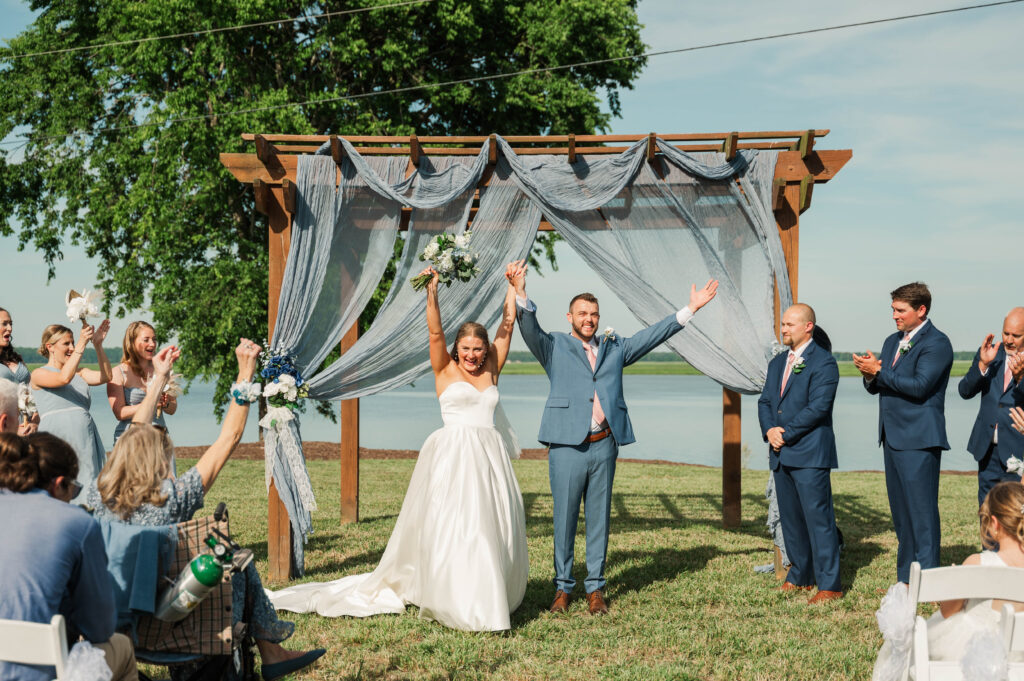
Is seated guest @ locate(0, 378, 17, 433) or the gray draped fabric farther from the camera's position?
Result: the gray draped fabric

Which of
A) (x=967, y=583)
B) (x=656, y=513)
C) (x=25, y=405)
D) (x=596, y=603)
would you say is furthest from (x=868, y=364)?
(x=25, y=405)

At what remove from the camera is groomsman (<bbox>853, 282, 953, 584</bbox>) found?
525 cm

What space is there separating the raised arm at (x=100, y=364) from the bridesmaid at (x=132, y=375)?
0.09 m

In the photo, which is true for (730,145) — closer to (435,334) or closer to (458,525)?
(435,334)

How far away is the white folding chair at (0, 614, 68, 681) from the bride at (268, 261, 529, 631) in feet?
9.53

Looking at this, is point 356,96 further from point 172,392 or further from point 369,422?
point 369,422

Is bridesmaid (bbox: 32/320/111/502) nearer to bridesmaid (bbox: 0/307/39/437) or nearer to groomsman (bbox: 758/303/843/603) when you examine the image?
bridesmaid (bbox: 0/307/39/437)

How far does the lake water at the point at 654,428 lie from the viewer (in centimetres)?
2077

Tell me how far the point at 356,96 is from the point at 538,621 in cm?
1043

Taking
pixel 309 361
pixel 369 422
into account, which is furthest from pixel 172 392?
pixel 369 422

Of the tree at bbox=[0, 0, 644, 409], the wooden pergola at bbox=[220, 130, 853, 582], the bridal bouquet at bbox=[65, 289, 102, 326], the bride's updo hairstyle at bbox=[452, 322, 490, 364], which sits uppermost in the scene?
the tree at bbox=[0, 0, 644, 409]

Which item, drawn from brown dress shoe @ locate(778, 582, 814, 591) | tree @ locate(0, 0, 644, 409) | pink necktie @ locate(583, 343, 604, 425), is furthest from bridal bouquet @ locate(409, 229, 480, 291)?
tree @ locate(0, 0, 644, 409)

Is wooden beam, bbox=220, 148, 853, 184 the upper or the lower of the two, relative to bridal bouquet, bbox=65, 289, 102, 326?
upper

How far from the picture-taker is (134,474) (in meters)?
3.06
